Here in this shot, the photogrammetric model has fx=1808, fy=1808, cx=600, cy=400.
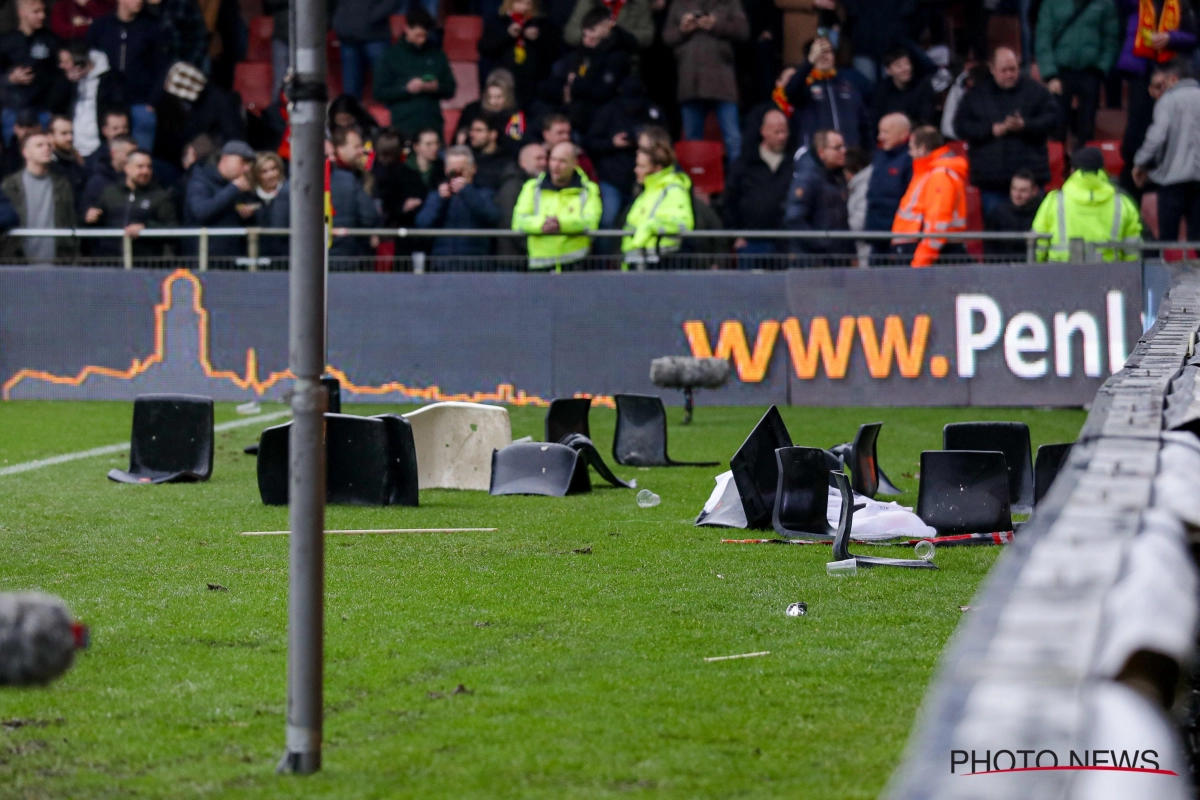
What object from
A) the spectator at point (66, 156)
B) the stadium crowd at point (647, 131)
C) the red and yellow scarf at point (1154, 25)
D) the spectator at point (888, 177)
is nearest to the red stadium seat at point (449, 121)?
the stadium crowd at point (647, 131)

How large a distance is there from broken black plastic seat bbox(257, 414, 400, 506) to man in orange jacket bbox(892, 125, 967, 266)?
28.3 feet

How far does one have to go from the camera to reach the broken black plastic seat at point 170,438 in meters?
11.6

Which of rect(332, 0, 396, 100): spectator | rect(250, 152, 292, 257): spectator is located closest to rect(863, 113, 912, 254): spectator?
rect(250, 152, 292, 257): spectator

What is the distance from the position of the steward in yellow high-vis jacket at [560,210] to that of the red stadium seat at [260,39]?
7.28 metres

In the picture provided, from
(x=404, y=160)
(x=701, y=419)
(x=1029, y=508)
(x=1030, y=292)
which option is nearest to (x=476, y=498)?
(x=1029, y=508)

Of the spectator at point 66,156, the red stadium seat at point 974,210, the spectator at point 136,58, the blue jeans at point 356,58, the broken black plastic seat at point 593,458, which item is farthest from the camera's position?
the blue jeans at point 356,58

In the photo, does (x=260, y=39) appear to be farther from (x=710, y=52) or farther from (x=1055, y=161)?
(x=1055, y=161)

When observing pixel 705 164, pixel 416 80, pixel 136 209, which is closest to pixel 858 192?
pixel 705 164

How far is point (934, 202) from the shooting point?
17375 mm

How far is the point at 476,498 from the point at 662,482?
1.43m

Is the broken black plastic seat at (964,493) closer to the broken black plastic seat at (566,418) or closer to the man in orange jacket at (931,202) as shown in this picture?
the broken black plastic seat at (566,418)

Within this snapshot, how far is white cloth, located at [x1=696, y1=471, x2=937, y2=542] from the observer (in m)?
8.62

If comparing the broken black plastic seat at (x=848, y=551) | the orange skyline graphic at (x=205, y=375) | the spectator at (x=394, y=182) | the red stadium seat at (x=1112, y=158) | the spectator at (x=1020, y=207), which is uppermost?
the red stadium seat at (x=1112, y=158)

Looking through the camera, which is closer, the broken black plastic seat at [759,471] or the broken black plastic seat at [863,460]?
the broken black plastic seat at [759,471]
